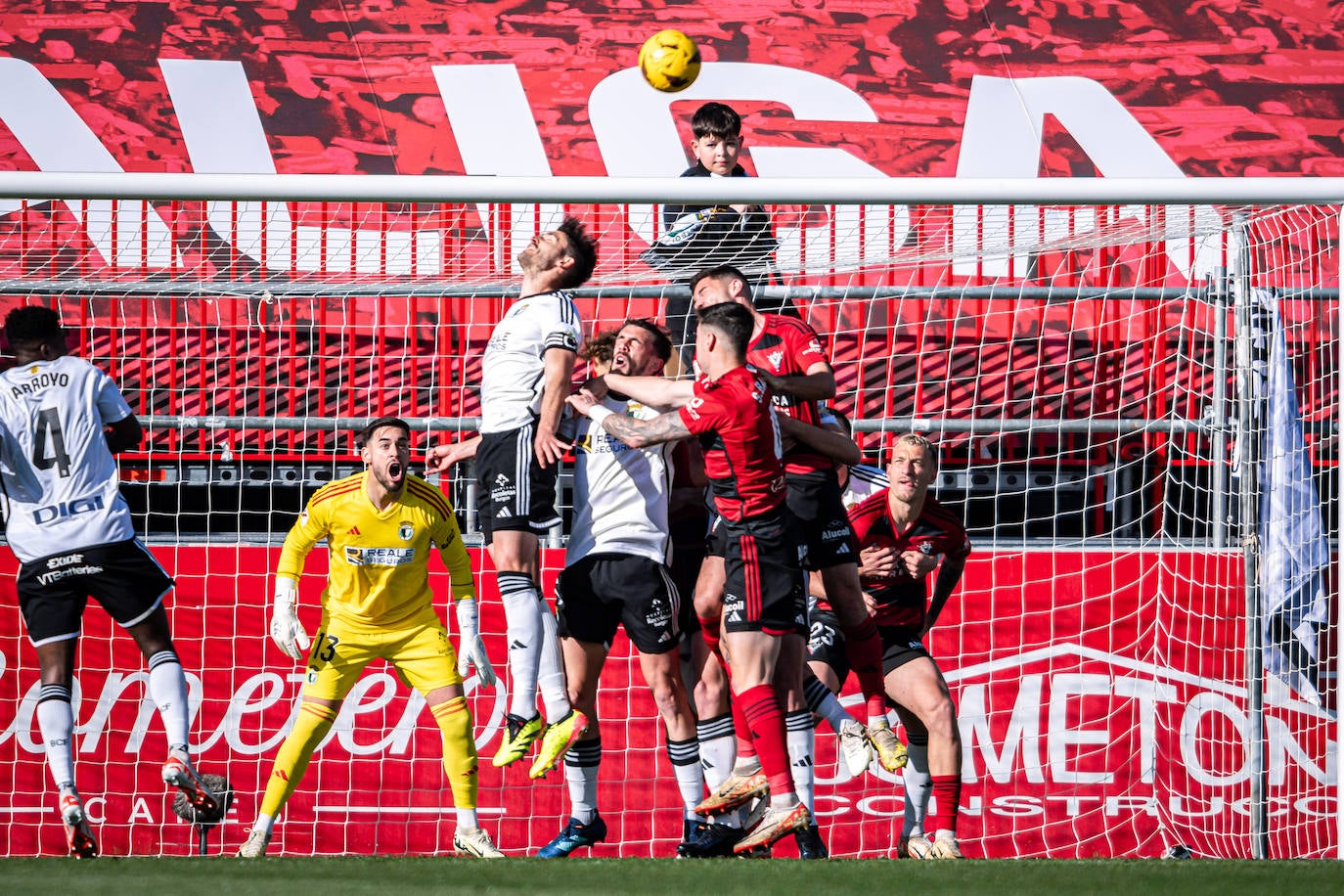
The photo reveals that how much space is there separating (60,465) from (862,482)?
12.0 feet

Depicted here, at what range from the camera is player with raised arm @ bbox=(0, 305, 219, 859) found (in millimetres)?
6293

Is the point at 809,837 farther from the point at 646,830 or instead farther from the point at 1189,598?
the point at 1189,598

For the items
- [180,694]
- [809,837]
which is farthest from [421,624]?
[809,837]

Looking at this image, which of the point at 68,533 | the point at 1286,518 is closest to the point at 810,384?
the point at 1286,518

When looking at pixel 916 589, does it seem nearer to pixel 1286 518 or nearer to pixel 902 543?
pixel 902 543

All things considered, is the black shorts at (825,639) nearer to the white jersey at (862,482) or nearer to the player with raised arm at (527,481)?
the white jersey at (862,482)

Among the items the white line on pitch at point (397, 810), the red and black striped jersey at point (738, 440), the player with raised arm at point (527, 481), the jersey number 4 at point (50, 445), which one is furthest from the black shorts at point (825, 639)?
the jersey number 4 at point (50, 445)

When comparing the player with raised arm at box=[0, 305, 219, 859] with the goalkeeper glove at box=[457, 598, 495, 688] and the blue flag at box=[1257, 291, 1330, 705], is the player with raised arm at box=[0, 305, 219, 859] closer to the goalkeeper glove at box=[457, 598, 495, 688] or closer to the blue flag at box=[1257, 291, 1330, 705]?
the goalkeeper glove at box=[457, 598, 495, 688]

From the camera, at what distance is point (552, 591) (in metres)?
7.24

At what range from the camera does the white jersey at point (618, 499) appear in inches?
230

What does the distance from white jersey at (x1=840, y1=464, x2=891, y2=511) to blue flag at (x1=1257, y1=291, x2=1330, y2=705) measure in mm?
1757

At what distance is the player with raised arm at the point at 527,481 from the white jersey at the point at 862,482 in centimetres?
184

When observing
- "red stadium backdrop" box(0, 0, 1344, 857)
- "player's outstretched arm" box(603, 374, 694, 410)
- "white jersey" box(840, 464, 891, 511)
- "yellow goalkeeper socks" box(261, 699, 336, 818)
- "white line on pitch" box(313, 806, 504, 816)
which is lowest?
"white line on pitch" box(313, 806, 504, 816)

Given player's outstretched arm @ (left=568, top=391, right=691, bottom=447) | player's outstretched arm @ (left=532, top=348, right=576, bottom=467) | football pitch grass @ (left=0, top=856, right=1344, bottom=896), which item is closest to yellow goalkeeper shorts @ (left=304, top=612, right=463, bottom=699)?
player's outstretched arm @ (left=532, top=348, right=576, bottom=467)
